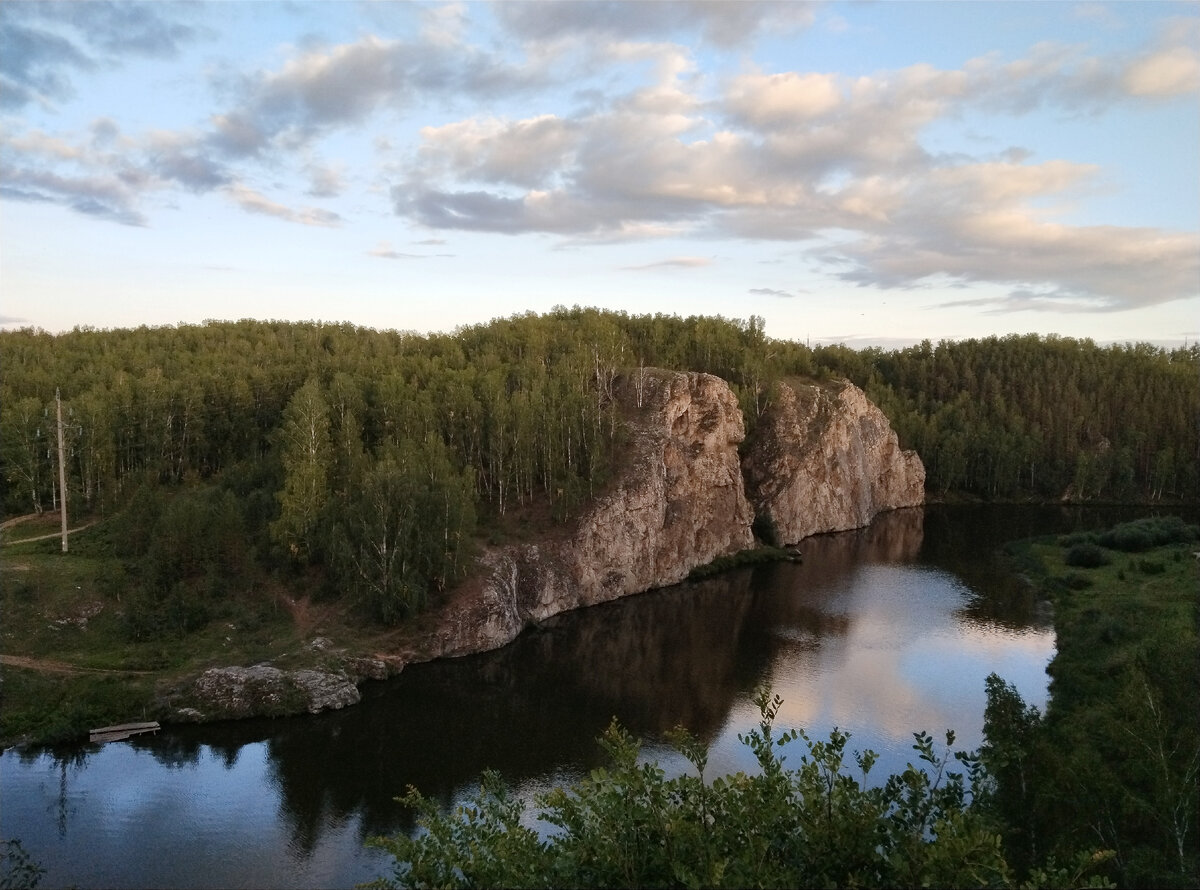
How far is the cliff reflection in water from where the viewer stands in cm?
3359

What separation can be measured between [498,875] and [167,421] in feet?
Answer: 216

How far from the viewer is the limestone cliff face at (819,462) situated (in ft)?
276

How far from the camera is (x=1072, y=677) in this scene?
37906mm

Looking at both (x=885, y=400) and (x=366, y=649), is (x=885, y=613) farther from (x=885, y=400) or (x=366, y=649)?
(x=885, y=400)

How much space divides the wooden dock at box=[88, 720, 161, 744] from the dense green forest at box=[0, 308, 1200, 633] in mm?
8572

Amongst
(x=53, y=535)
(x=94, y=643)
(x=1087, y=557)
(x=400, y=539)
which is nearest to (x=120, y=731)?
(x=94, y=643)

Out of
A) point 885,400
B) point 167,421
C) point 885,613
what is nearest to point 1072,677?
point 885,613

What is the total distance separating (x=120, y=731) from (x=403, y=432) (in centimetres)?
3036

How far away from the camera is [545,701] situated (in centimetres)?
4247

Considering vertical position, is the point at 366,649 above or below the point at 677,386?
below

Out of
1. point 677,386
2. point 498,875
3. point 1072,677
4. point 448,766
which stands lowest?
point 448,766

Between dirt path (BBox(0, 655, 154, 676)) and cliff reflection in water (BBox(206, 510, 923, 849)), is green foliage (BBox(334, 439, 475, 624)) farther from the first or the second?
dirt path (BBox(0, 655, 154, 676))

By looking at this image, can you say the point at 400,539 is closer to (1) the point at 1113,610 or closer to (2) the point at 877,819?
(2) the point at 877,819

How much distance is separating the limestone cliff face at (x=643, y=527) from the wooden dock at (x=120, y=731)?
51.4 ft
